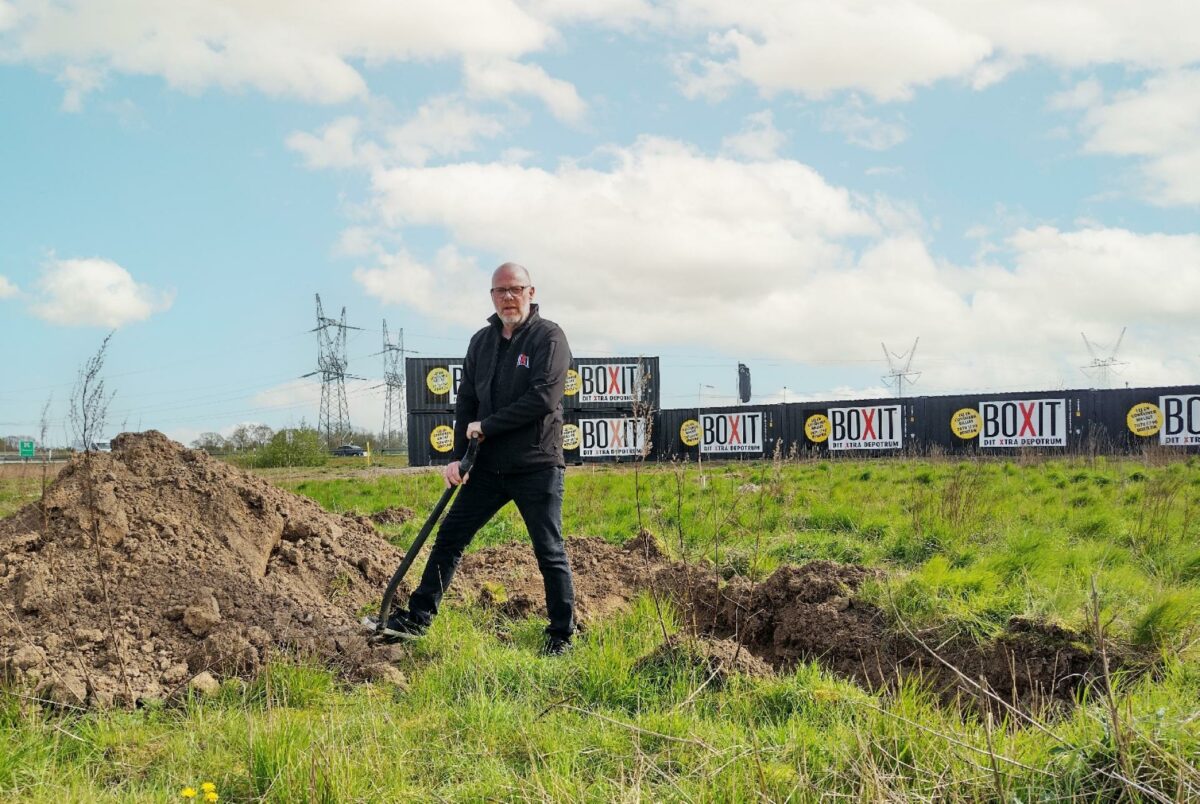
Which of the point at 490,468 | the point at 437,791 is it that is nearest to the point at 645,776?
the point at 437,791

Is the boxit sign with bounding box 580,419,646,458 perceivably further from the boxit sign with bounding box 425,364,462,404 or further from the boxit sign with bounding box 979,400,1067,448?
the boxit sign with bounding box 979,400,1067,448

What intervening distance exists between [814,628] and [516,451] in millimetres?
2131

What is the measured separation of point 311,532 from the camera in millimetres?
6836

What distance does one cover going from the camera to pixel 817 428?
A: 27250 millimetres

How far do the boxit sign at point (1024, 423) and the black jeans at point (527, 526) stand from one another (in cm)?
2257

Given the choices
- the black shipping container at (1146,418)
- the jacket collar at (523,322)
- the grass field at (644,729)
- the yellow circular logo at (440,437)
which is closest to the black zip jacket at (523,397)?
the jacket collar at (523,322)

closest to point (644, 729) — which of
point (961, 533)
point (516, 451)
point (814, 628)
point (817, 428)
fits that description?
point (516, 451)

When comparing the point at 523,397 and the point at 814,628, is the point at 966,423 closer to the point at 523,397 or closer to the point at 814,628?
the point at 814,628

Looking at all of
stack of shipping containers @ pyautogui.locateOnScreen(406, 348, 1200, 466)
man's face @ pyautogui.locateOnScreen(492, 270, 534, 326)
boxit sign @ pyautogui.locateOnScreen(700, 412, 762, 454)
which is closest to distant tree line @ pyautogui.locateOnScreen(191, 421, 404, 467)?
stack of shipping containers @ pyautogui.locateOnScreen(406, 348, 1200, 466)

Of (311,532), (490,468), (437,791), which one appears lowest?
(437,791)

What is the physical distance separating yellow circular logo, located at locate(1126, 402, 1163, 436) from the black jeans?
76.5 feet

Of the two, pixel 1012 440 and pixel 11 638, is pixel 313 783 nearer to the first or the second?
pixel 11 638

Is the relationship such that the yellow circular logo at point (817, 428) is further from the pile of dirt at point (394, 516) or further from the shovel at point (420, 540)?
the shovel at point (420, 540)

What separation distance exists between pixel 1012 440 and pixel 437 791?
24.5 metres
